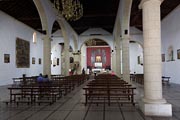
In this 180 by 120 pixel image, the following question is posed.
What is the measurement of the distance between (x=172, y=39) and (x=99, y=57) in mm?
21244

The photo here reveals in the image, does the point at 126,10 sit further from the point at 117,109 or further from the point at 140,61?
the point at 140,61

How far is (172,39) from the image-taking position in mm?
15406

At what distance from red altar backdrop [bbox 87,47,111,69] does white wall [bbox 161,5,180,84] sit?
1852 centimetres

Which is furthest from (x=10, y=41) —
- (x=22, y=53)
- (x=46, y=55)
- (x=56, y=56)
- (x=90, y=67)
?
(x=90, y=67)

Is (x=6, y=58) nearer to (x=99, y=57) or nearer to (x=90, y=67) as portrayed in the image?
(x=90, y=67)

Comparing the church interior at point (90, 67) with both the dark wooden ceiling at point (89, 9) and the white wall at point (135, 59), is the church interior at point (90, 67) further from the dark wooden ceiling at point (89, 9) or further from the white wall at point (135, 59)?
the white wall at point (135, 59)

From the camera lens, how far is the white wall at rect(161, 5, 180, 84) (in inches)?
563

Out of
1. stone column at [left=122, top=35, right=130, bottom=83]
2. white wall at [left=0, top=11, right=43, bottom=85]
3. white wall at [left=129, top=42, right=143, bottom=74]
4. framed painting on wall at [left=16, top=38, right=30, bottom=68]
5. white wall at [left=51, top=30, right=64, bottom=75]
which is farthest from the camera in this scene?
white wall at [left=129, top=42, right=143, bottom=74]

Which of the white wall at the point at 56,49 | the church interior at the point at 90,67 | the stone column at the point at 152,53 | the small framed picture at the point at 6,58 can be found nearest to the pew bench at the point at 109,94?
the church interior at the point at 90,67

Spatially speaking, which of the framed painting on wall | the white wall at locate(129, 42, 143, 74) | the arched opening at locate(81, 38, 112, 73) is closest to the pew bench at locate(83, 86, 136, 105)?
the framed painting on wall

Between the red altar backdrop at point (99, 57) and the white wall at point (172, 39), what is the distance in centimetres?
1852

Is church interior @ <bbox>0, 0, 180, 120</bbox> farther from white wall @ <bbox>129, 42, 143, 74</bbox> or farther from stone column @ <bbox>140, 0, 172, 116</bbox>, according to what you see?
white wall @ <bbox>129, 42, 143, 74</bbox>

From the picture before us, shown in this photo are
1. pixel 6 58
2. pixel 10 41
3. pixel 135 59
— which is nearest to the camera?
pixel 6 58

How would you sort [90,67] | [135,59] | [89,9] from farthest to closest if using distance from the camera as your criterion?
[90,67] → [135,59] → [89,9]
